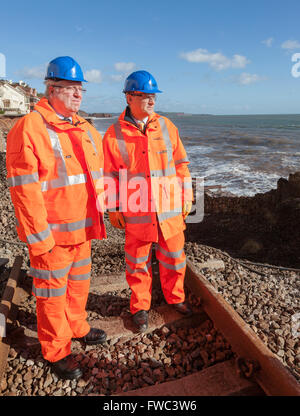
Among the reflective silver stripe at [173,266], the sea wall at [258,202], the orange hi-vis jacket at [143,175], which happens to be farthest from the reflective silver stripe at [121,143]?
the sea wall at [258,202]

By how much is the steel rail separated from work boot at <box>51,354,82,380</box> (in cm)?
141

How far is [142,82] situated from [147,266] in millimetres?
1932

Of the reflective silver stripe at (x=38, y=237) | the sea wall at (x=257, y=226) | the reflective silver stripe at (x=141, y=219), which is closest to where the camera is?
the reflective silver stripe at (x=38, y=237)

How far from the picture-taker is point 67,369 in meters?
2.59

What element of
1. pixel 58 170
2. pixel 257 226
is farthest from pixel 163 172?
pixel 257 226

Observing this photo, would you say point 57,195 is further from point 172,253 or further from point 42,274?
point 172,253

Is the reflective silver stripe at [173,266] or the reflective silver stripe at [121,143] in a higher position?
the reflective silver stripe at [121,143]

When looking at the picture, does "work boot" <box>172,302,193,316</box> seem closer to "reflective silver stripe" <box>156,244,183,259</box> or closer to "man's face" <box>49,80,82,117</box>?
"reflective silver stripe" <box>156,244,183,259</box>

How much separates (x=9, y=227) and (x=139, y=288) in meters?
4.40

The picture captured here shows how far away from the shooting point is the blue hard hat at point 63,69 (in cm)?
241

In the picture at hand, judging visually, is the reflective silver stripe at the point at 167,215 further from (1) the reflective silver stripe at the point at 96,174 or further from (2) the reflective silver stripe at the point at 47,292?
(2) the reflective silver stripe at the point at 47,292

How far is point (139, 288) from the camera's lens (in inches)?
129

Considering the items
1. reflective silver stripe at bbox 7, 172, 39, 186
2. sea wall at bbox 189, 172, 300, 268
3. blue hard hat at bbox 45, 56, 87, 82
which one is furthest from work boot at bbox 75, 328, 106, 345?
sea wall at bbox 189, 172, 300, 268
